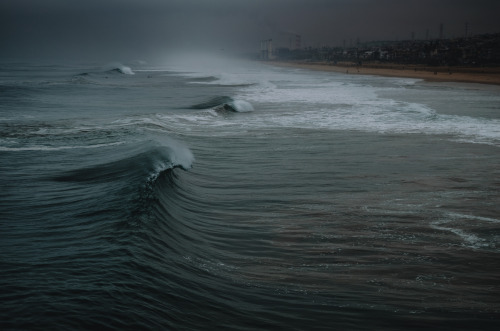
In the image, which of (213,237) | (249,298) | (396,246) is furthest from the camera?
(213,237)

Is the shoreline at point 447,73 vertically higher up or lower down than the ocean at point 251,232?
higher up

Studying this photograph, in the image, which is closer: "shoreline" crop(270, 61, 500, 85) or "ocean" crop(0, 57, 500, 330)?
"ocean" crop(0, 57, 500, 330)

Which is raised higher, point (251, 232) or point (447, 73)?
point (447, 73)

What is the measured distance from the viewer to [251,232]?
7.88m

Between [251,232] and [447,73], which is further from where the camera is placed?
[447,73]

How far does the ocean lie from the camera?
5.32m

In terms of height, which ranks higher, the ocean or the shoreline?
the shoreline

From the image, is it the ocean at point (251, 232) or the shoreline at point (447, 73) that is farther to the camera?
the shoreline at point (447, 73)

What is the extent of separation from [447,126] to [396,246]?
568 inches

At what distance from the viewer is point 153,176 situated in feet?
36.6

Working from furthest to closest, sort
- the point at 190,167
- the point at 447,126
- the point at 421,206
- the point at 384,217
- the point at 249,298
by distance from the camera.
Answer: the point at 447,126, the point at 190,167, the point at 421,206, the point at 384,217, the point at 249,298

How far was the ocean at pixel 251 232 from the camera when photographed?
5.32 meters

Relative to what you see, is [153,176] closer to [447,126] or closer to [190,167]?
[190,167]

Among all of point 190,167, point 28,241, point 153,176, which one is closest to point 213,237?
point 28,241
